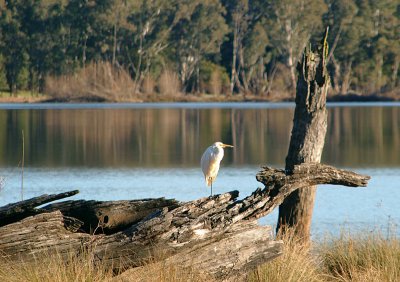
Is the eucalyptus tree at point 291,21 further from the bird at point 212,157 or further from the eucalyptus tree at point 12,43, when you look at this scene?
the bird at point 212,157

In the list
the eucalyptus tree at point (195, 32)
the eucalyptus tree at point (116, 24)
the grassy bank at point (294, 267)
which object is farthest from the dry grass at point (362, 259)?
the eucalyptus tree at point (195, 32)

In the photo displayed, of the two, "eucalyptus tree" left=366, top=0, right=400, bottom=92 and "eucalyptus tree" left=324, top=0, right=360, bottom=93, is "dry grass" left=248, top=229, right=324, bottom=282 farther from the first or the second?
"eucalyptus tree" left=366, top=0, right=400, bottom=92

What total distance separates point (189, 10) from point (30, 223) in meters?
61.8

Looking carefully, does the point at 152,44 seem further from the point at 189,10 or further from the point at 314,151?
the point at 314,151

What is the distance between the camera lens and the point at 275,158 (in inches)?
957

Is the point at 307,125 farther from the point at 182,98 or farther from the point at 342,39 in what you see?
the point at 342,39

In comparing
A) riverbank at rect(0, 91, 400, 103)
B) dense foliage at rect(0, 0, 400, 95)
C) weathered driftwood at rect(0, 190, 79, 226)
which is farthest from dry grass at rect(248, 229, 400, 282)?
riverbank at rect(0, 91, 400, 103)

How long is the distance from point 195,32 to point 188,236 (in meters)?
61.7

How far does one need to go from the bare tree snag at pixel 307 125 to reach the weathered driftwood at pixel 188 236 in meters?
1.80

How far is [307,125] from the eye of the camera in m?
8.55

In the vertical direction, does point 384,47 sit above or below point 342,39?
below

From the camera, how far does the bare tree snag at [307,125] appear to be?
8531mm

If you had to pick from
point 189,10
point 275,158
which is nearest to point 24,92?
point 189,10

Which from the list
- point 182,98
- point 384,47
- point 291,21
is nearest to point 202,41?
point 182,98
